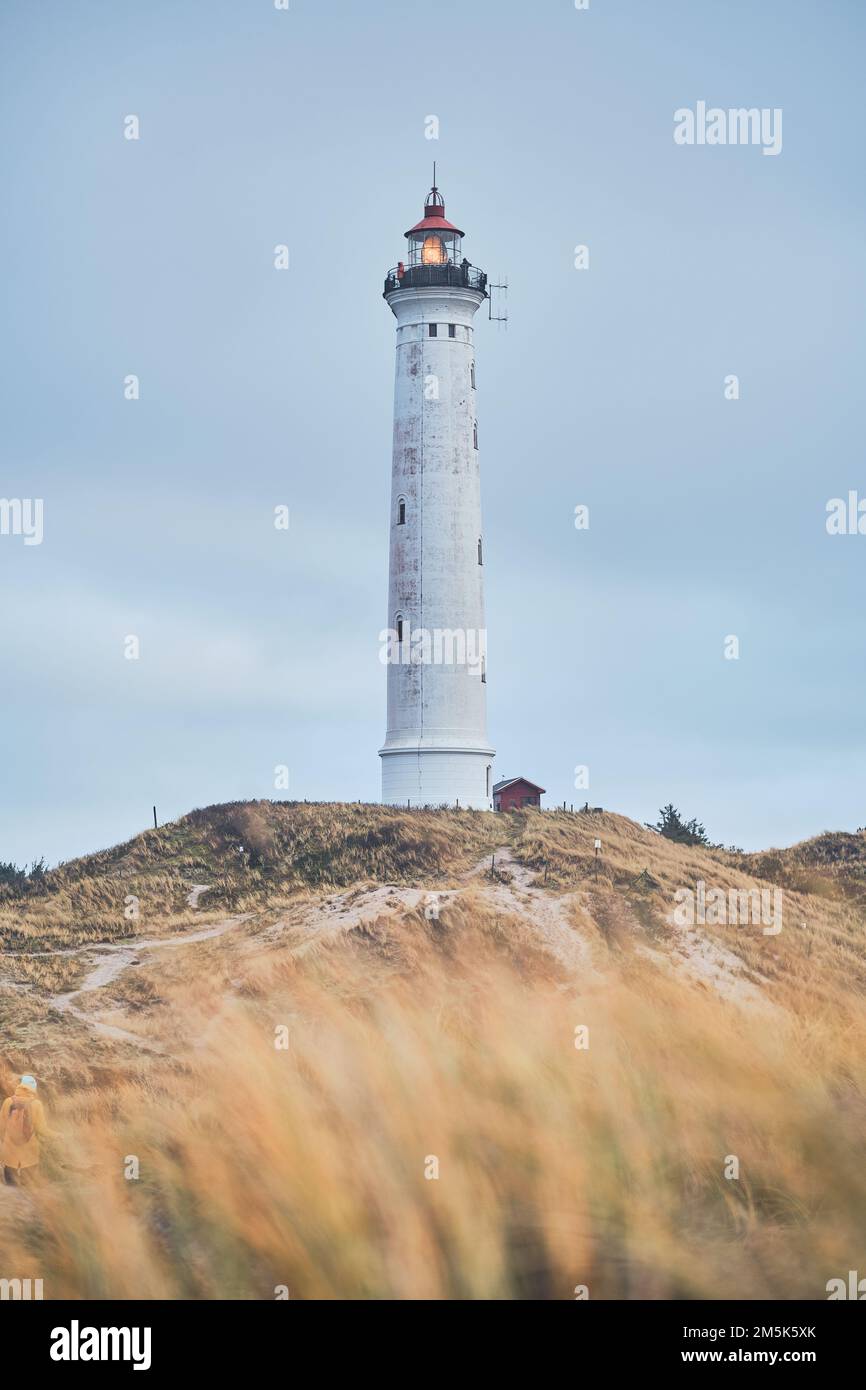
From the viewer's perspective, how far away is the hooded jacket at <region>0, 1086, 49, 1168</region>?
41.4 ft

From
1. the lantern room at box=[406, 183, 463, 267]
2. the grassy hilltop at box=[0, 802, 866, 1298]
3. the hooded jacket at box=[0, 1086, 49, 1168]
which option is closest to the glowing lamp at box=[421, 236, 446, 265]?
the lantern room at box=[406, 183, 463, 267]

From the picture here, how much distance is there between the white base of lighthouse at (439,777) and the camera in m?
46.2

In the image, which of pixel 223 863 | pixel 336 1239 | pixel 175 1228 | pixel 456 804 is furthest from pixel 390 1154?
pixel 456 804

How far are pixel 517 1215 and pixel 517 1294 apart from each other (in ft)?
1.31

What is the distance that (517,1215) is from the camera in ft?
26.6

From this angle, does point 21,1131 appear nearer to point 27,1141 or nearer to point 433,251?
point 27,1141

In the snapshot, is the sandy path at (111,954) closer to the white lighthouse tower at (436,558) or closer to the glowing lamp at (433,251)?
the white lighthouse tower at (436,558)

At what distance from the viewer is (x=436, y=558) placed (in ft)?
153

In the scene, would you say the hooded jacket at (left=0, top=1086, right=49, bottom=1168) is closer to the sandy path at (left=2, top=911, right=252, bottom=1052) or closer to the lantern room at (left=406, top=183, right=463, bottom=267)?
the sandy path at (left=2, top=911, right=252, bottom=1052)

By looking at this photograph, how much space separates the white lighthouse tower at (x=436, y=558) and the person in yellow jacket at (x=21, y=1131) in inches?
1275

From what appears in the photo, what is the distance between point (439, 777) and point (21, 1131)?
33.1 m

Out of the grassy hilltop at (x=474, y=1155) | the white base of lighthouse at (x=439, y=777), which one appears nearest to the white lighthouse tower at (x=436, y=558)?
the white base of lighthouse at (x=439, y=777)

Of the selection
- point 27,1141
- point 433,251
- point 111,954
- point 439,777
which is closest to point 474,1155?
point 27,1141

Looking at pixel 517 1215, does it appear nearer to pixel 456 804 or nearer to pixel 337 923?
pixel 337 923
